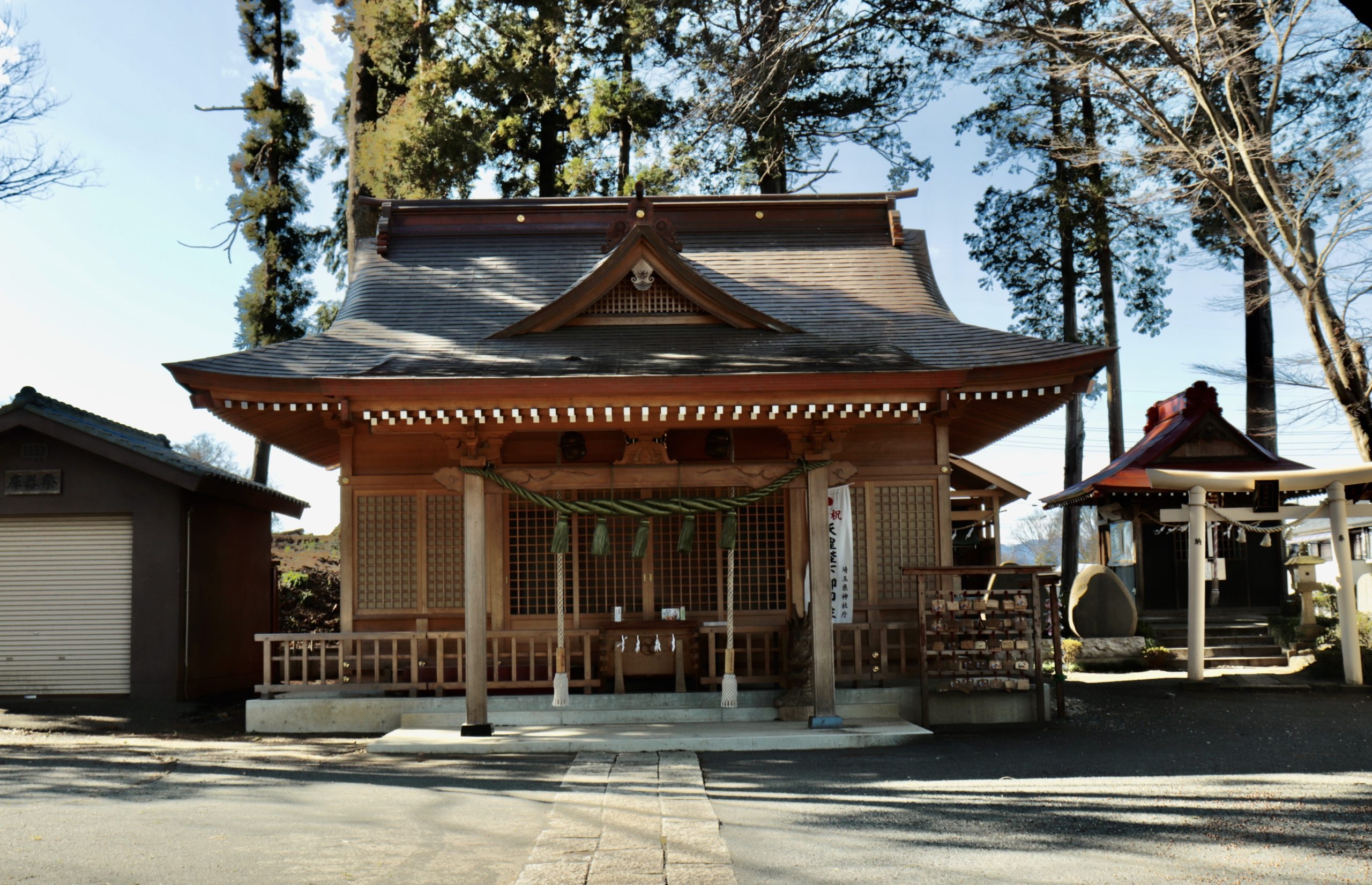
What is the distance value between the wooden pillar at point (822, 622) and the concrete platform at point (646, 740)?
205 millimetres

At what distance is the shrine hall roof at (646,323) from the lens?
1117 centimetres

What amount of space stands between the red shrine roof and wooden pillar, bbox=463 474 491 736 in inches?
482

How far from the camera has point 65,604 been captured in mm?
12805

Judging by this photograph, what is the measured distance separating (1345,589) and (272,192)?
2086 cm

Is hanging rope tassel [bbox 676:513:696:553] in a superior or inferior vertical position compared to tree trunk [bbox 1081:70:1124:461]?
inferior

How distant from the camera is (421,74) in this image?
21.8m

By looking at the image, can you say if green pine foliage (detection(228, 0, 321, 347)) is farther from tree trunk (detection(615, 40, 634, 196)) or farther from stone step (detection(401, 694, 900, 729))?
stone step (detection(401, 694, 900, 729))

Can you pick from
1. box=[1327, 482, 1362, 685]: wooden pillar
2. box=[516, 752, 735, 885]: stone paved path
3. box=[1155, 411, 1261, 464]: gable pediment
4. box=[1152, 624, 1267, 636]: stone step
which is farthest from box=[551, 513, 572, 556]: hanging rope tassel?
box=[1155, 411, 1261, 464]: gable pediment

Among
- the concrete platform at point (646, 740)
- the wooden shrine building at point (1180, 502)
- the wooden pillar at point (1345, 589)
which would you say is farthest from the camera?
the wooden shrine building at point (1180, 502)

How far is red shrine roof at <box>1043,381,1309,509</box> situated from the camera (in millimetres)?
18500

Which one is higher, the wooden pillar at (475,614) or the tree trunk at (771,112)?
the tree trunk at (771,112)

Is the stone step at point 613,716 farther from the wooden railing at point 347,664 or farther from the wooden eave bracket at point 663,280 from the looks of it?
the wooden eave bracket at point 663,280

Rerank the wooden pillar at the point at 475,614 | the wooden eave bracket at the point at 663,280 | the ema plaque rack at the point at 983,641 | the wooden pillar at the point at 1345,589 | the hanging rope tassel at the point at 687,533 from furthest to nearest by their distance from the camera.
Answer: the wooden pillar at the point at 1345,589 → the wooden eave bracket at the point at 663,280 → the ema plaque rack at the point at 983,641 → the hanging rope tassel at the point at 687,533 → the wooden pillar at the point at 475,614

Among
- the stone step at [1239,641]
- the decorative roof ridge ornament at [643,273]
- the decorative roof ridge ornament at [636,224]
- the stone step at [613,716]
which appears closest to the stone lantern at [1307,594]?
the stone step at [1239,641]
